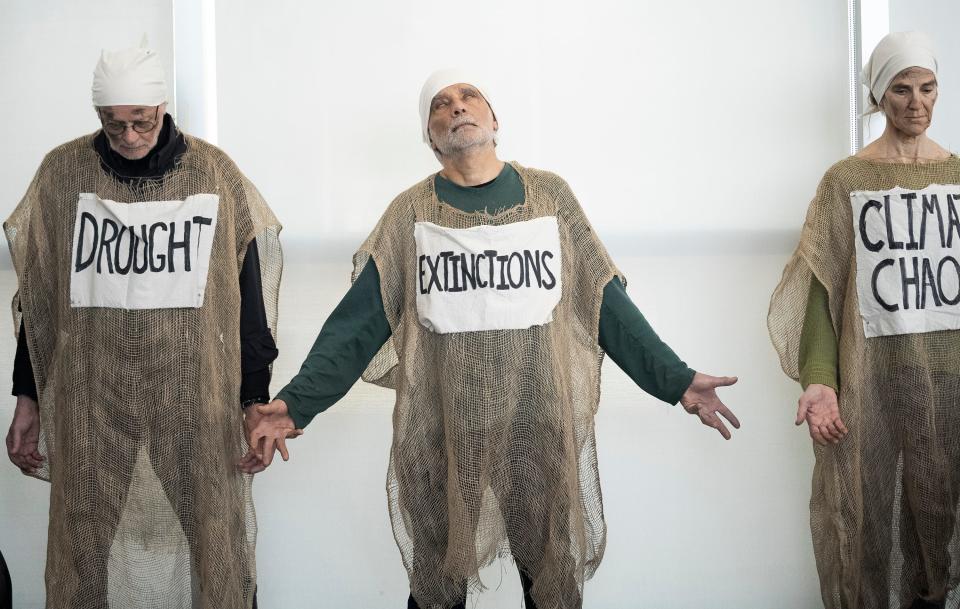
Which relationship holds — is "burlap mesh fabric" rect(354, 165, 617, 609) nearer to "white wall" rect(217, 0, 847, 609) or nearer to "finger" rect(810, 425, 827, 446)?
"finger" rect(810, 425, 827, 446)

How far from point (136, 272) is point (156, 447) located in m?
0.43

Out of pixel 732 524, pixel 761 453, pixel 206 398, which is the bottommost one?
pixel 732 524

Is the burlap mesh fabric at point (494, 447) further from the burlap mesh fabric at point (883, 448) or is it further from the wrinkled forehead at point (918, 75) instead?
the wrinkled forehead at point (918, 75)

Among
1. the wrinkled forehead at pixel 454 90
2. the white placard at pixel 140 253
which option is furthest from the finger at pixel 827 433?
the white placard at pixel 140 253

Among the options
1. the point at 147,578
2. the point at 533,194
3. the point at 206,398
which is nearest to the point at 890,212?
the point at 533,194

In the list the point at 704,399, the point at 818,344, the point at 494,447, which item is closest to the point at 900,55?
the point at 818,344

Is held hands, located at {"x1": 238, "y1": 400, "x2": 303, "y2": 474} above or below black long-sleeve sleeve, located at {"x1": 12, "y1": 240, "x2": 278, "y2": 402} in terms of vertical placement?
below

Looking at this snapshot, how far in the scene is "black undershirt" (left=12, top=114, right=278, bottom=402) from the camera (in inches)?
101

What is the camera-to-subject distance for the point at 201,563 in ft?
8.20

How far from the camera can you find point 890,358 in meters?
2.64

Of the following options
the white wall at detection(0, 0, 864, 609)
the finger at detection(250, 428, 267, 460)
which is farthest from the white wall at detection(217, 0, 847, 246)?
the finger at detection(250, 428, 267, 460)

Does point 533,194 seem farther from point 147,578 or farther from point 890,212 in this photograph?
point 147,578

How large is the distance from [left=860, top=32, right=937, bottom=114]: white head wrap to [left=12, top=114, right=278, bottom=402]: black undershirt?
1707mm

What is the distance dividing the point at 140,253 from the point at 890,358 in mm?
1921
